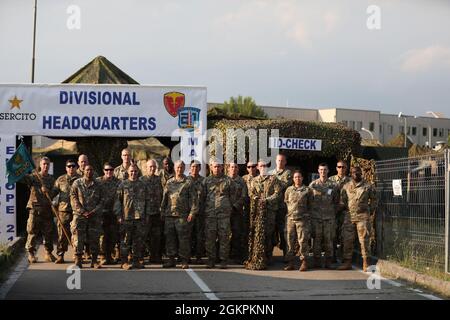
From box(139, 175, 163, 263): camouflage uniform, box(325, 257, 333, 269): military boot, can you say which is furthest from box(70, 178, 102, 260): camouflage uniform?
box(325, 257, 333, 269): military boot

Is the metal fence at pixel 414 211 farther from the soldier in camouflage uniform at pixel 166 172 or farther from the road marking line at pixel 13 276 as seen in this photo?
the road marking line at pixel 13 276

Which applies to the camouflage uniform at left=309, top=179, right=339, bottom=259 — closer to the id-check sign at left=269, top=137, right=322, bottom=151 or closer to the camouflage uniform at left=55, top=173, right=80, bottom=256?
the id-check sign at left=269, top=137, right=322, bottom=151

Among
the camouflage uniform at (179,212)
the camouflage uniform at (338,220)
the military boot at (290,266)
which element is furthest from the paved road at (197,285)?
the camouflage uniform at (338,220)

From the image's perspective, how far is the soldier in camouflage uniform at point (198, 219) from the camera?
437 inches

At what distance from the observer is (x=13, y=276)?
9.91 metres

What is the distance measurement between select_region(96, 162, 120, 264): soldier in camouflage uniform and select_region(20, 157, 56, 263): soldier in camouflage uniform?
109 cm

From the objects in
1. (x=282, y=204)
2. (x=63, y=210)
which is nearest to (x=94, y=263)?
(x=63, y=210)

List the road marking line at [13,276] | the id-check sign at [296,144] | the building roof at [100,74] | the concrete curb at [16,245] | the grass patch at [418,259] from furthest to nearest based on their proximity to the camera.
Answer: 1. the building roof at [100,74]
2. the id-check sign at [296,144]
3. the concrete curb at [16,245]
4. the grass patch at [418,259]
5. the road marking line at [13,276]

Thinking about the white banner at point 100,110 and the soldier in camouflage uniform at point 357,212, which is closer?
the soldier in camouflage uniform at point 357,212

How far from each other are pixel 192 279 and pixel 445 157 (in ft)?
14.1

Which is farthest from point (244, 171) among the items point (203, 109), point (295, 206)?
point (295, 206)

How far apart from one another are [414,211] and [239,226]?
3.12 metres

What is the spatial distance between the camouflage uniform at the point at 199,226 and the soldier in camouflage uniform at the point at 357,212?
2503 millimetres
